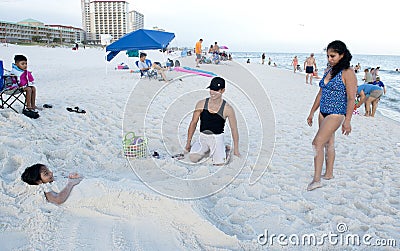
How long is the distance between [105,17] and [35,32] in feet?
90.6

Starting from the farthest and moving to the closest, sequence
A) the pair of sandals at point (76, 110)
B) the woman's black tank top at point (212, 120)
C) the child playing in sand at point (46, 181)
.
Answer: the pair of sandals at point (76, 110) → the woman's black tank top at point (212, 120) → the child playing in sand at point (46, 181)

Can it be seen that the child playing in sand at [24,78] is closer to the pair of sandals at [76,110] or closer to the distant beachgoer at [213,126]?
the pair of sandals at [76,110]

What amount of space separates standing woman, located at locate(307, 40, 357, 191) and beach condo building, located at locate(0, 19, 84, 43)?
55778 millimetres

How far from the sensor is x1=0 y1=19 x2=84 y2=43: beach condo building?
187 ft

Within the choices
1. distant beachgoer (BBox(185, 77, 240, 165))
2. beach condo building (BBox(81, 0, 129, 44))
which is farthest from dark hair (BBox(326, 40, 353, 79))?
beach condo building (BBox(81, 0, 129, 44))

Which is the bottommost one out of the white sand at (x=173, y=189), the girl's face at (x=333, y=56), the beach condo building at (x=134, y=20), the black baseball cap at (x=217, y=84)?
the white sand at (x=173, y=189)

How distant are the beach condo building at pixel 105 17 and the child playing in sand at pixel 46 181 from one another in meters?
92.7

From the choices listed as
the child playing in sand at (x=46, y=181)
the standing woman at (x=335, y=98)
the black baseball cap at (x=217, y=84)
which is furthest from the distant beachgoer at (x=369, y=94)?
the child playing in sand at (x=46, y=181)

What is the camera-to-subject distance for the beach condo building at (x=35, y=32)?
56938mm

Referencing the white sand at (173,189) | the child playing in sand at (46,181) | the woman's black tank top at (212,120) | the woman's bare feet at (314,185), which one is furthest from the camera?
the woman's black tank top at (212,120)

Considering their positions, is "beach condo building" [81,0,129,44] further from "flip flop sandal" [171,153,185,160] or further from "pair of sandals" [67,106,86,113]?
"flip flop sandal" [171,153,185,160]

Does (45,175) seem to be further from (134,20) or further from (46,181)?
(134,20)

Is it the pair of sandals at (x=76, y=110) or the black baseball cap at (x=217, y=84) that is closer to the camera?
the black baseball cap at (x=217, y=84)

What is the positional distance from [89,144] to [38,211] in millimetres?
1786
